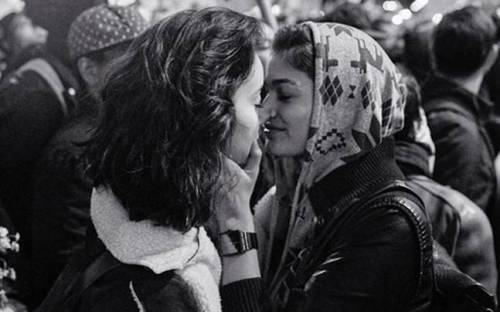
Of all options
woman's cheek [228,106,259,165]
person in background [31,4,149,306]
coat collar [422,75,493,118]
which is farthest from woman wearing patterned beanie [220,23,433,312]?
coat collar [422,75,493,118]

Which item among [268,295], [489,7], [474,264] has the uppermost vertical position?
[268,295]

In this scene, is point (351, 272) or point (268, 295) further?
point (268, 295)

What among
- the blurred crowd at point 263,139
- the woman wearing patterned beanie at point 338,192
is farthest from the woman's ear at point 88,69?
the woman wearing patterned beanie at point 338,192

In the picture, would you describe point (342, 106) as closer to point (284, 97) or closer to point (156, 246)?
point (284, 97)

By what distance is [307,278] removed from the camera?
231 cm

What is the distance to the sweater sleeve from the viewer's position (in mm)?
2184

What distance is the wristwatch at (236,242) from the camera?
7.42 ft

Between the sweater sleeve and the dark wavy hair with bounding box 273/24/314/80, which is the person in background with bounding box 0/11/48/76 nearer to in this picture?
the dark wavy hair with bounding box 273/24/314/80

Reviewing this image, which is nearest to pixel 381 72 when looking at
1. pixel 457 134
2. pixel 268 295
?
pixel 268 295

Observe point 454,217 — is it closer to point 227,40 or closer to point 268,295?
point 268,295

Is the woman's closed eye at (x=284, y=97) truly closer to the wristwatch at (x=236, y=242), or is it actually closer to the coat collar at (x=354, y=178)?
the coat collar at (x=354, y=178)

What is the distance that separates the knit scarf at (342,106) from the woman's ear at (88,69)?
145 centimetres

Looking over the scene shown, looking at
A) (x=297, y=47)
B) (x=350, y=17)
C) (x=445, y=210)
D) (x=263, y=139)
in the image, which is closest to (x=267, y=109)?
(x=297, y=47)

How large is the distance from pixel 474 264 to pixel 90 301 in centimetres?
182
